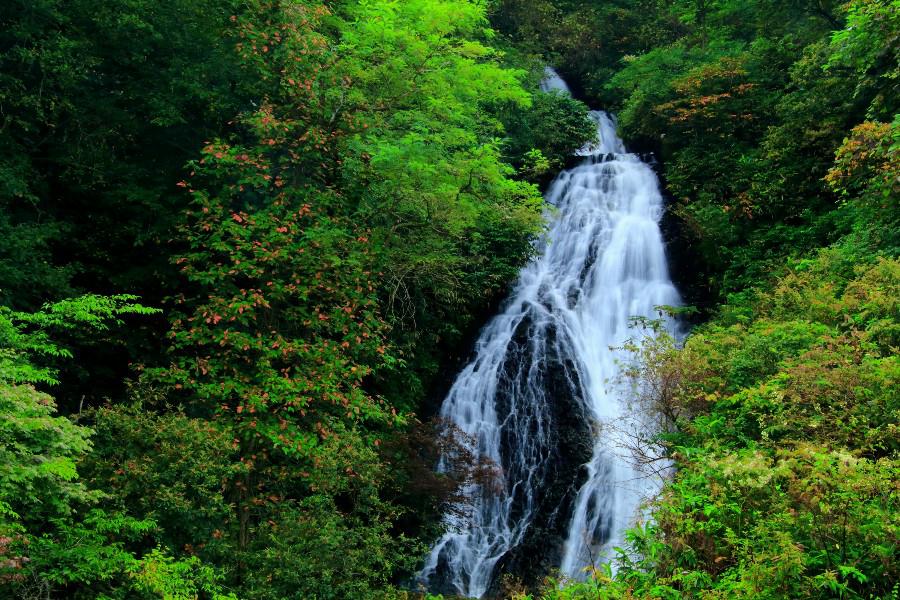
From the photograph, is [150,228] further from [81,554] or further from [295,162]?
[81,554]

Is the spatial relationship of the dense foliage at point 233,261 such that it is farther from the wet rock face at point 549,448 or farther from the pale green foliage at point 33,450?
the wet rock face at point 549,448

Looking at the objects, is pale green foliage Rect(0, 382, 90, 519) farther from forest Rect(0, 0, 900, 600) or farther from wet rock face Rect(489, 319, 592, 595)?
wet rock face Rect(489, 319, 592, 595)

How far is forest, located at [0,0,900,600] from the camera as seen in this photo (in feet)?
17.8

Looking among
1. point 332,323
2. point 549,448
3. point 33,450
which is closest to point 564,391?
point 549,448

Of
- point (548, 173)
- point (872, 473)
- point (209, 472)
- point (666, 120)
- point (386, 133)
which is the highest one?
point (666, 120)

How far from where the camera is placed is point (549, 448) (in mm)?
13438

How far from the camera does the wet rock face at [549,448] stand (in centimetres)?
1188

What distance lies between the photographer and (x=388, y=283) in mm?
12992

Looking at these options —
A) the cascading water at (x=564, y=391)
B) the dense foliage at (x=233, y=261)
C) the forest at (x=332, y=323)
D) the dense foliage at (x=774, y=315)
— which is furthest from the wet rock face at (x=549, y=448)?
the dense foliage at (x=233, y=261)

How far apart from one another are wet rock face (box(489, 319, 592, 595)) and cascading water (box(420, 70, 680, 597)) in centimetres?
3

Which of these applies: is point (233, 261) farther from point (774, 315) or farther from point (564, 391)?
point (774, 315)

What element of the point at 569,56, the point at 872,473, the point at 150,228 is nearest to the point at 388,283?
the point at 150,228

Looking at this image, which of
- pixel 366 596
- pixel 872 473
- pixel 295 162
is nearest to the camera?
pixel 872 473

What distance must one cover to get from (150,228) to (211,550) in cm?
595
